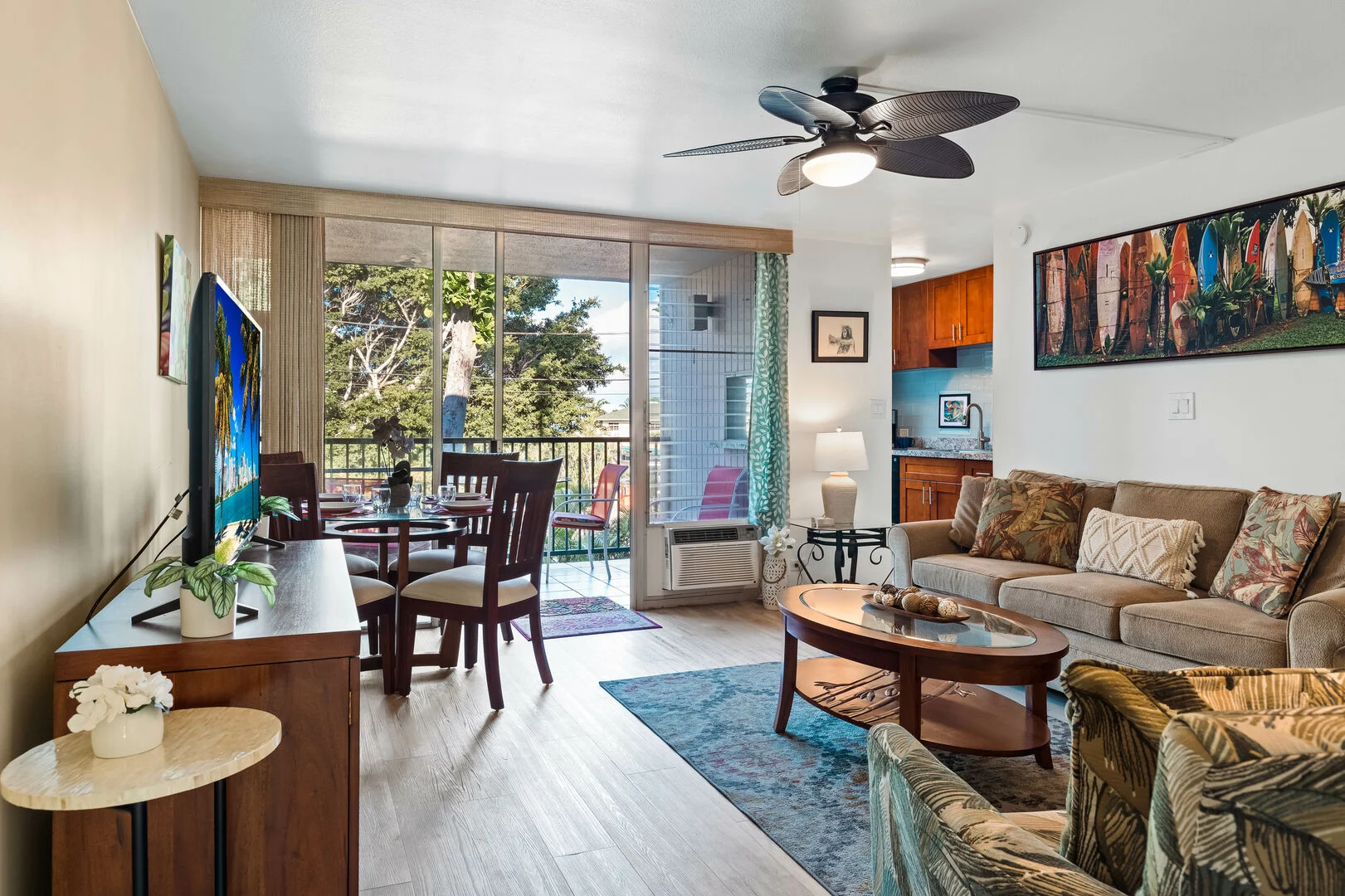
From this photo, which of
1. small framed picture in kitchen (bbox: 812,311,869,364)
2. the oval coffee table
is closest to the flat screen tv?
the oval coffee table

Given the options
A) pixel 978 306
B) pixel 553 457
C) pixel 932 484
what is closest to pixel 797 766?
pixel 553 457

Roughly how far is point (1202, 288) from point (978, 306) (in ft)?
10.4

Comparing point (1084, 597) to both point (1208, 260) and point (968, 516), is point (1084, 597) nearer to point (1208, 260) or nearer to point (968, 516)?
point (968, 516)

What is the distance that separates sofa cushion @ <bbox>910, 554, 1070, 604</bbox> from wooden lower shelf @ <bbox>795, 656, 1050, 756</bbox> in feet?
2.21

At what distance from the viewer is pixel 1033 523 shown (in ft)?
14.1

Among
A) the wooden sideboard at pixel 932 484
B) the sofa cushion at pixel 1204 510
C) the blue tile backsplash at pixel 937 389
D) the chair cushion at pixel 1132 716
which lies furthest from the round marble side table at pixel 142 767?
the blue tile backsplash at pixel 937 389

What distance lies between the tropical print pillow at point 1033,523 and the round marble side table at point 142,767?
3.74 metres

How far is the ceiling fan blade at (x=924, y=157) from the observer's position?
9.98 feet

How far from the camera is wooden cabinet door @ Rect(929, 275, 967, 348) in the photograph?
7.34m

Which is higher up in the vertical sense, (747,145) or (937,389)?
(747,145)

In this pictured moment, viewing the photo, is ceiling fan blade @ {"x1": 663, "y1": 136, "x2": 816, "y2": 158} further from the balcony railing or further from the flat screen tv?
the balcony railing

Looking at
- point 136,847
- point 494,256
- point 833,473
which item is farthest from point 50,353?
point 833,473

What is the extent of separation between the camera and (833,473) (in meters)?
5.74

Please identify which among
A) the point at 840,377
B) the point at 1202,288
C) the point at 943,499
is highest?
the point at 1202,288
